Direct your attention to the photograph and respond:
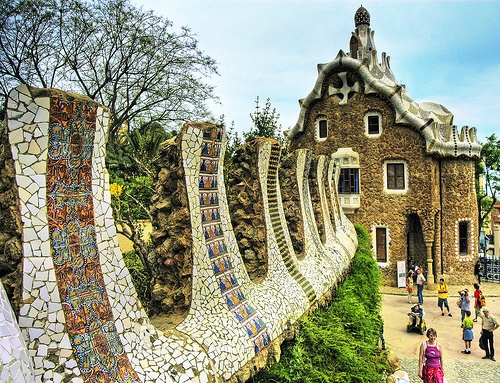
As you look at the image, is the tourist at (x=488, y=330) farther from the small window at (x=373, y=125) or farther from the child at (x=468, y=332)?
the small window at (x=373, y=125)

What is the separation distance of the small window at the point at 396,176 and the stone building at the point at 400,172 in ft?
0.12

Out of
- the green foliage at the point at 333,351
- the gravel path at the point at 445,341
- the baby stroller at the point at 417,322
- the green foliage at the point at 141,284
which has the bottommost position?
the gravel path at the point at 445,341

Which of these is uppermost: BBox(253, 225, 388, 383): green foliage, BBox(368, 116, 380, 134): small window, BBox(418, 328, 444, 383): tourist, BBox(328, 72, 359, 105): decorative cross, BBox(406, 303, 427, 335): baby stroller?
BBox(328, 72, 359, 105): decorative cross

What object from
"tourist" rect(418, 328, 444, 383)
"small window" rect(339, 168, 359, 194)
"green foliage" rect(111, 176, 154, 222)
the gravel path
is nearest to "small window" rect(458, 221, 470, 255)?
the gravel path

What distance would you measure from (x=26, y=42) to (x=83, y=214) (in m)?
11.1

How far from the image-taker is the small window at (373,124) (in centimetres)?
1747

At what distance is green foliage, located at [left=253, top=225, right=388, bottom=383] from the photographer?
4.32m

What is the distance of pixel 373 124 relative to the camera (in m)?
17.6

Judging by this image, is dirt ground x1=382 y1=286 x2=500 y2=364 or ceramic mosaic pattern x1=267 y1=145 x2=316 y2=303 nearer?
ceramic mosaic pattern x1=267 y1=145 x2=316 y2=303

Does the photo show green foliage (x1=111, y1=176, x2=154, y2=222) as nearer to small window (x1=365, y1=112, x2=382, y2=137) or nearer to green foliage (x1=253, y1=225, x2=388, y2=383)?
green foliage (x1=253, y1=225, x2=388, y2=383)

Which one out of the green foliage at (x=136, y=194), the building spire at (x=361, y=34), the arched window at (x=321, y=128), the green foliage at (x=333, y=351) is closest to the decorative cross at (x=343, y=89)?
the arched window at (x=321, y=128)

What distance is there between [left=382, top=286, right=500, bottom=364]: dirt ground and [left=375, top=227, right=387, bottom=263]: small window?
2166 millimetres

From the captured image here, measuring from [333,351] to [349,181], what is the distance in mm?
13291

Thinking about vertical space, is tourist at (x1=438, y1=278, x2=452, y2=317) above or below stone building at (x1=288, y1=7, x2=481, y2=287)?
below
